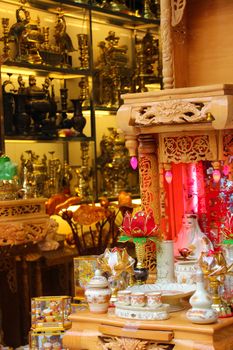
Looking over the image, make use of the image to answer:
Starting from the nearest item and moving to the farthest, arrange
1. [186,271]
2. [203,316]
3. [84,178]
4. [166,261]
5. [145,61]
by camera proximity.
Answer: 1. [203,316]
2. [186,271]
3. [166,261]
4. [84,178]
5. [145,61]

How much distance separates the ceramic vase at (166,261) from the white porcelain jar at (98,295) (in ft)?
1.14

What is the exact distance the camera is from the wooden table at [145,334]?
3.06 m

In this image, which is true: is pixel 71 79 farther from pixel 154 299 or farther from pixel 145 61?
pixel 154 299

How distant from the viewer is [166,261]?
3.68 meters

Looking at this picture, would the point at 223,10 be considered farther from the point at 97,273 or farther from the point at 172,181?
the point at 97,273

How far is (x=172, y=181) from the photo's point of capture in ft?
13.1

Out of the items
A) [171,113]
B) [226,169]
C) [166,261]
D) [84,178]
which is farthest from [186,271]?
[84,178]

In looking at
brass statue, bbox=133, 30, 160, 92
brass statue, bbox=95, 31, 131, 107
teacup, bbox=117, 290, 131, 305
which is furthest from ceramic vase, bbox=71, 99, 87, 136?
teacup, bbox=117, 290, 131, 305

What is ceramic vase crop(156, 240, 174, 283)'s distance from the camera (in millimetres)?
3680

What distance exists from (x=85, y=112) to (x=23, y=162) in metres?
0.93

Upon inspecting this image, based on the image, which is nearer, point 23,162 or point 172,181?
point 172,181

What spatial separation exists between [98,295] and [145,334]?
332 millimetres

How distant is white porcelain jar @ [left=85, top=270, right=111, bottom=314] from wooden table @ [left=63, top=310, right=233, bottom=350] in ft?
0.12

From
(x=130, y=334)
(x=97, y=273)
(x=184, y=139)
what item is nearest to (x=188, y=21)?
(x=184, y=139)
